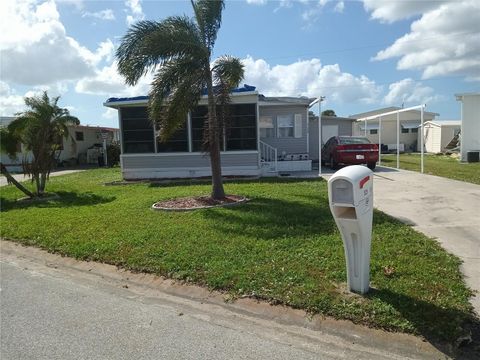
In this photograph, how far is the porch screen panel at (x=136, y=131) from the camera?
619 inches

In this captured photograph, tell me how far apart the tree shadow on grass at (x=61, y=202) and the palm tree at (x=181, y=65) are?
2906mm

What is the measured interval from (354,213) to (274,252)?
1936 mm

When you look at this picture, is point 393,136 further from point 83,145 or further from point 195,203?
point 195,203

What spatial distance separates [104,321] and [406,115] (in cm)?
3879

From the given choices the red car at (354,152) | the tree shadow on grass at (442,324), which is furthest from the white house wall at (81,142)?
the tree shadow on grass at (442,324)

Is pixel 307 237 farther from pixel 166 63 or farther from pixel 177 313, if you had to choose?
pixel 166 63

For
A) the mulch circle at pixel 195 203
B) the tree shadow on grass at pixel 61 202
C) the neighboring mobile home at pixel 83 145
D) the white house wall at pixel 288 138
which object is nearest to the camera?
the mulch circle at pixel 195 203

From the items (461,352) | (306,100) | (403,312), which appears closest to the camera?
(461,352)

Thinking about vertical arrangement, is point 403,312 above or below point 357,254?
below

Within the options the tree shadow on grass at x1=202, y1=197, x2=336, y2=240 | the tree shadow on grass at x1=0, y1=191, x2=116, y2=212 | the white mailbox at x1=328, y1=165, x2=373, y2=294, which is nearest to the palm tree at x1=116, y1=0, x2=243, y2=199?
the tree shadow on grass at x1=202, y1=197, x2=336, y2=240

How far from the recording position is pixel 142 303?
472cm

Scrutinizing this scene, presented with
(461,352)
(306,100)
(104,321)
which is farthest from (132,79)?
(306,100)

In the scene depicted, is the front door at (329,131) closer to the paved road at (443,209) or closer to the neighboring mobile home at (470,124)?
the neighboring mobile home at (470,124)

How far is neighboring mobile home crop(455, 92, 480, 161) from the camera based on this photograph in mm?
22031
